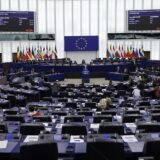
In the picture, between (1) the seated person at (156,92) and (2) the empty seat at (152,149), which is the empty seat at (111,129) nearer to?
(2) the empty seat at (152,149)

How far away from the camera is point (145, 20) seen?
3609 centimetres

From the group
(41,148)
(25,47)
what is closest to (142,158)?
(41,148)

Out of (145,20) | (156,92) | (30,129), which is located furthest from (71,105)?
(145,20)

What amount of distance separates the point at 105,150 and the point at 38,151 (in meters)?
1.07

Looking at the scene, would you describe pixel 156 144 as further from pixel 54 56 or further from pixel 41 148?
pixel 54 56

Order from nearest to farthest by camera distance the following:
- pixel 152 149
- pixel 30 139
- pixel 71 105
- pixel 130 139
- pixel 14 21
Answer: pixel 152 149
pixel 130 139
pixel 30 139
pixel 71 105
pixel 14 21

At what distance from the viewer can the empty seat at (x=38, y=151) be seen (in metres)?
5.70

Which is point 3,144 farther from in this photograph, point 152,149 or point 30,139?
point 152,149

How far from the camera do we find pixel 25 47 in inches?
1580

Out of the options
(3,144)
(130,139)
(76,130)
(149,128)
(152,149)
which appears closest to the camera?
(152,149)

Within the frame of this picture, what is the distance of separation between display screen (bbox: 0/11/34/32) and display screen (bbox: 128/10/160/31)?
10.7 metres

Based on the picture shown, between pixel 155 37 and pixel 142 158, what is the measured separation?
33.7 m

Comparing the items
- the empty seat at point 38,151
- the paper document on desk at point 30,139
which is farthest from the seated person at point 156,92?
the empty seat at point 38,151

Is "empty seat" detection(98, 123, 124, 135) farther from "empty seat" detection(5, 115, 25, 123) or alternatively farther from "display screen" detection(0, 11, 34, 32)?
"display screen" detection(0, 11, 34, 32)
